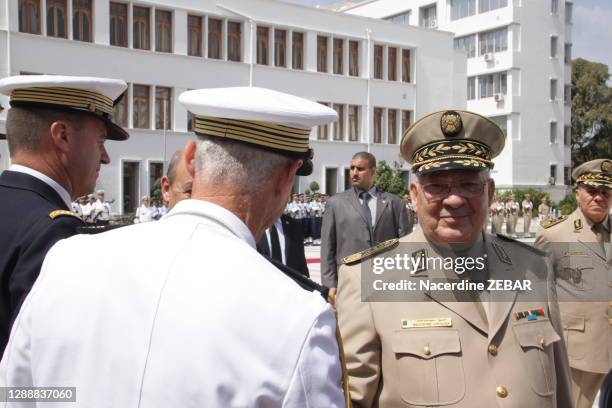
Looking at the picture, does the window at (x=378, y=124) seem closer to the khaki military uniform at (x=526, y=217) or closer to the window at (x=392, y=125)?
the window at (x=392, y=125)

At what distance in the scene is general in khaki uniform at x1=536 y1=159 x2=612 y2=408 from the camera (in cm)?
468

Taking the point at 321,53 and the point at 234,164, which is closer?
the point at 234,164

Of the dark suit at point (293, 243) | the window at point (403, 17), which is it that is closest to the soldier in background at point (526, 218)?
the dark suit at point (293, 243)

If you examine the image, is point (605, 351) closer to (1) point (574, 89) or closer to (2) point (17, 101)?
(2) point (17, 101)

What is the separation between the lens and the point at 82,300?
156 cm

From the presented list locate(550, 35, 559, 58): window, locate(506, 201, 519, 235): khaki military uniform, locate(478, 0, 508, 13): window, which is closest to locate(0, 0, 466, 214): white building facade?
locate(478, 0, 508, 13): window

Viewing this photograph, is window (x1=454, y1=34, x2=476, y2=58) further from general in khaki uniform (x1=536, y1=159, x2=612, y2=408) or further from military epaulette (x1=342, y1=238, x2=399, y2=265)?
military epaulette (x1=342, y1=238, x2=399, y2=265)

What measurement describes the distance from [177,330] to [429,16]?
58.2 meters

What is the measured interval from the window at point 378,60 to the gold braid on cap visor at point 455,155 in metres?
41.1

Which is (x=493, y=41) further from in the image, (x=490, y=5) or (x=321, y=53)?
(x=321, y=53)

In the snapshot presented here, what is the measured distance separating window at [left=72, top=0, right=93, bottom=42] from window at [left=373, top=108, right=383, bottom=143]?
17.4m

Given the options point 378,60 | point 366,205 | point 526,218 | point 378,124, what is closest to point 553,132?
point 378,124

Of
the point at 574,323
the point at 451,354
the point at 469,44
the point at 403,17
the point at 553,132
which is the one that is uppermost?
the point at 403,17

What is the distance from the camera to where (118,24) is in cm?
3438
